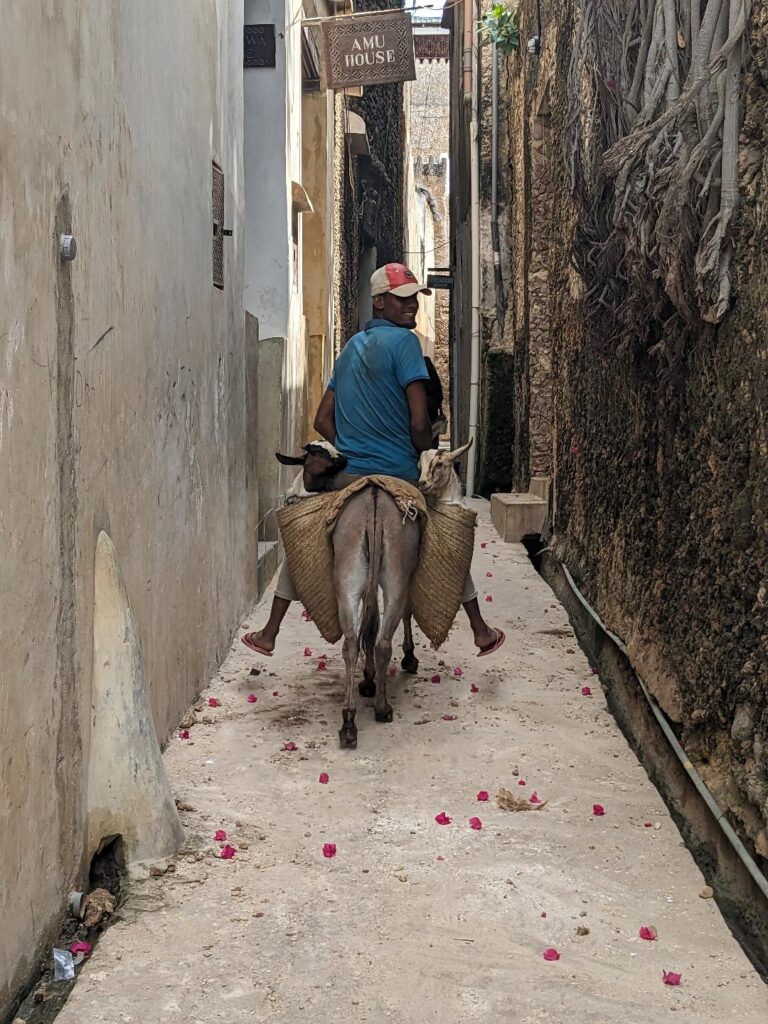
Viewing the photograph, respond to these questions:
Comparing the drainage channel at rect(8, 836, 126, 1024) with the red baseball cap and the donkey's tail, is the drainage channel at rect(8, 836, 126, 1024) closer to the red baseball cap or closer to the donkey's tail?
the donkey's tail

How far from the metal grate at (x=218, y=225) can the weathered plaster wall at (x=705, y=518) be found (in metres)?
1.98

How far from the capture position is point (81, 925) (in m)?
3.24

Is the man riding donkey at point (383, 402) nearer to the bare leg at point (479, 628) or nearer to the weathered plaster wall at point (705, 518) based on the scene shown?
the bare leg at point (479, 628)

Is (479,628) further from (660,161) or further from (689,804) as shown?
(660,161)

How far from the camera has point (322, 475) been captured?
5.56 metres

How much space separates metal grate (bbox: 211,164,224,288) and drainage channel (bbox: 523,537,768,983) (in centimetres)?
265

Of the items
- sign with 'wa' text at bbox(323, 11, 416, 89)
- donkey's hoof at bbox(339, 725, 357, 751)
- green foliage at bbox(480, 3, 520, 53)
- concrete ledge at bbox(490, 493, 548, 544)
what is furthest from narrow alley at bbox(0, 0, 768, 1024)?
green foliage at bbox(480, 3, 520, 53)

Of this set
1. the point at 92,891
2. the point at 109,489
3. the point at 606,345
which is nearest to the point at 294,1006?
the point at 92,891

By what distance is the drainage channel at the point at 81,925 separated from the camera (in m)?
2.81

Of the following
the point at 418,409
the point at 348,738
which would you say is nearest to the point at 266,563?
the point at 418,409

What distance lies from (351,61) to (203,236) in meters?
5.97

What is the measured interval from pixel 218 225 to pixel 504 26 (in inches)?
304

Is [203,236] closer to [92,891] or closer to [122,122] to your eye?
[122,122]

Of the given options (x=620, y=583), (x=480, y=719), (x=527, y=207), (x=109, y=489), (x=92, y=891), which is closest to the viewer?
(x=92, y=891)
